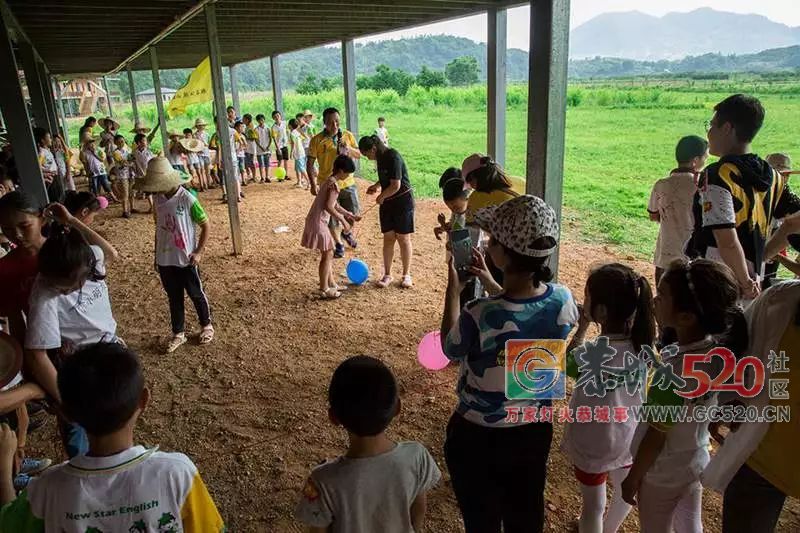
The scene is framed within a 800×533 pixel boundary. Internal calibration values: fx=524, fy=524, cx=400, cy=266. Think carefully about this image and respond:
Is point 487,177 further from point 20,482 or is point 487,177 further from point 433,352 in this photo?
point 20,482

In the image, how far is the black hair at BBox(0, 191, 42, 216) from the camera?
2.35 m

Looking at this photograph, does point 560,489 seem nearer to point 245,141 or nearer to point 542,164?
point 542,164

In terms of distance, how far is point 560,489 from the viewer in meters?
2.76

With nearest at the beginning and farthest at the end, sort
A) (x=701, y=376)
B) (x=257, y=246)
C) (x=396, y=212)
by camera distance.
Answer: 1. (x=701, y=376)
2. (x=396, y=212)
3. (x=257, y=246)

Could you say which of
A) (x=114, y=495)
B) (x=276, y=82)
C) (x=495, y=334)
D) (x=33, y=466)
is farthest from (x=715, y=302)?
(x=276, y=82)

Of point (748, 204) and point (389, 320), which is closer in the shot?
point (748, 204)

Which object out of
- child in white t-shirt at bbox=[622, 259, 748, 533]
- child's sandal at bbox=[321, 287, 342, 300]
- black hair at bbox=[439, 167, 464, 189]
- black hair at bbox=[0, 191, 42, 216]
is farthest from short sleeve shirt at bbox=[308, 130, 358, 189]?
child in white t-shirt at bbox=[622, 259, 748, 533]

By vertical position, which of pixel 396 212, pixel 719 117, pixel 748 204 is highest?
pixel 719 117

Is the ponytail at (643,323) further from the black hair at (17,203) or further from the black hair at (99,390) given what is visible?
the black hair at (17,203)

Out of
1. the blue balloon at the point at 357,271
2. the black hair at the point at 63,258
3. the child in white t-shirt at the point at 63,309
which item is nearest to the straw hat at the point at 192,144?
the blue balloon at the point at 357,271

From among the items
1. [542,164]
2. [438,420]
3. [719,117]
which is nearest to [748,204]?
[719,117]

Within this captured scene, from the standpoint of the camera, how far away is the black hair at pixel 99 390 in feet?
4.18

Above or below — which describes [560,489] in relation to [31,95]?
below

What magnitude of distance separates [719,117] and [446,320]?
5.58 feet
